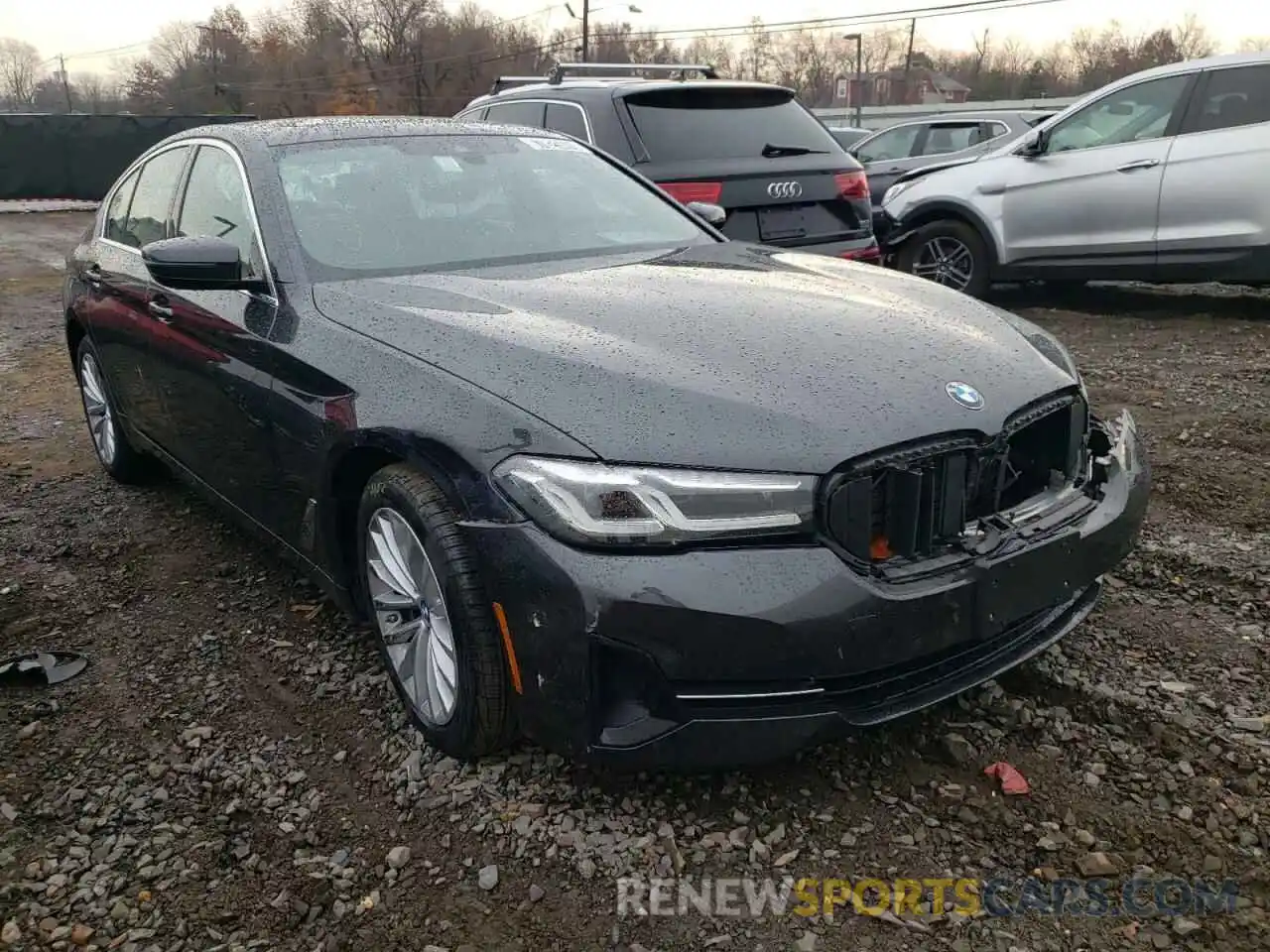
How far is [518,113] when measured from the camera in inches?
270

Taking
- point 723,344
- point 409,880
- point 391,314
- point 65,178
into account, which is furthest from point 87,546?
point 65,178

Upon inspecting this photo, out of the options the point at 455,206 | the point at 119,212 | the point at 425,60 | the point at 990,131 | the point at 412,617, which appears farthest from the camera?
the point at 425,60

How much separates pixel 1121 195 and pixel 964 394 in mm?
5829

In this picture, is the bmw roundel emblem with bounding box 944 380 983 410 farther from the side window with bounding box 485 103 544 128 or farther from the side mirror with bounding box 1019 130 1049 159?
the side mirror with bounding box 1019 130 1049 159

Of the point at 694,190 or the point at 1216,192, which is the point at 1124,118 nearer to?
the point at 1216,192

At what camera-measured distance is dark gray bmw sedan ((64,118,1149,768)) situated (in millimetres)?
2002

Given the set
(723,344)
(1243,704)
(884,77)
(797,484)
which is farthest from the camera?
(884,77)

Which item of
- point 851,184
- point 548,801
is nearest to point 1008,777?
point 548,801

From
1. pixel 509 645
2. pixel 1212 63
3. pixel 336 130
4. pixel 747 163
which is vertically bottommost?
pixel 509 645

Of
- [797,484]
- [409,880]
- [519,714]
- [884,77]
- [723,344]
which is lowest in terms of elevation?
[409,880]

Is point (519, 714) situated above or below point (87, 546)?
above

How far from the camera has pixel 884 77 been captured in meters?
76.8

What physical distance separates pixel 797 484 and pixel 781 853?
81 cm

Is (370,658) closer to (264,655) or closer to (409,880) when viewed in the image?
(264,655)
